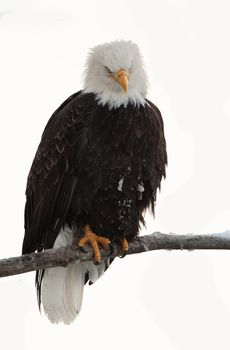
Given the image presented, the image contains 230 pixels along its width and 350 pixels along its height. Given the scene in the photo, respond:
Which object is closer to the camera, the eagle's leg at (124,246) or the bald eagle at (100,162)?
the bald eagle at (100,162)

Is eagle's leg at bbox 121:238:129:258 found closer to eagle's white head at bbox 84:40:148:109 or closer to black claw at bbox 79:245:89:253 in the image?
black claw at bbox 79:245:89:253

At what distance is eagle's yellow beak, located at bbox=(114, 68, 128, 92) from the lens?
13.8 ft

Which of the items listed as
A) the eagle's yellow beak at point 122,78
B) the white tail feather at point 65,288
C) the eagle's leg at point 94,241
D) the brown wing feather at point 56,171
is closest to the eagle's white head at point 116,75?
the eagle's yellow beak at point 122,78

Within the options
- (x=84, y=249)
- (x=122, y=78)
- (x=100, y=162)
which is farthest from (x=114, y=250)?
(x=122, y=78)

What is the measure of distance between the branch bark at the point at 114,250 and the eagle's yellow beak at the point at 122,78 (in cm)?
87

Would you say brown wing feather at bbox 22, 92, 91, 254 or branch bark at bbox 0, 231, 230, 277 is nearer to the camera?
branch bark at bbox 0, 231, 230, 277

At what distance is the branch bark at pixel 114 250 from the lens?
355 centimetres

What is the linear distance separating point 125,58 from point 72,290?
1.54 meters

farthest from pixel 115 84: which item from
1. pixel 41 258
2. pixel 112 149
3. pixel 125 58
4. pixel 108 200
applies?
pixel 41 258

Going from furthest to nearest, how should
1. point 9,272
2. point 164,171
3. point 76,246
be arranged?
point 164,171, point 76,246, point 9,272

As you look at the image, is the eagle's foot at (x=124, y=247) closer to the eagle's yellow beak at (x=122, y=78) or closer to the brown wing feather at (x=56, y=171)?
the brown wing feather at (x=56, y=171)

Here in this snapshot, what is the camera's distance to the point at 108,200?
4227 mm

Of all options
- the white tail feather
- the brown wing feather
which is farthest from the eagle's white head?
the white tail feather

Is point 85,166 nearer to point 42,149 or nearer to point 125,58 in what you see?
point 42,149
